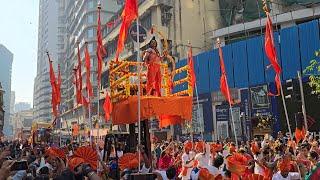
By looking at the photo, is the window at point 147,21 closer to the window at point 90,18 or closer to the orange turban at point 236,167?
the window at point 90,18

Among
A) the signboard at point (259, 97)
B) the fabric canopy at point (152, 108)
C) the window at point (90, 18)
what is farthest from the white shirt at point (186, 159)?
the window at point (90, 18)

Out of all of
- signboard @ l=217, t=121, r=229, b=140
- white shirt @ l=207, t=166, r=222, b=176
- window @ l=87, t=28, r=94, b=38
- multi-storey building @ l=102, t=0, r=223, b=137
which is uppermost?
window @ l=87, t=28, r=94, b=38

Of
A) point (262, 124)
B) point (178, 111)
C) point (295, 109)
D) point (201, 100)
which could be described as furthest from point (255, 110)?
point (178, 111)

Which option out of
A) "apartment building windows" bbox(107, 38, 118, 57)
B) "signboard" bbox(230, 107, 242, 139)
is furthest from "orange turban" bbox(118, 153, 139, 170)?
"apartment building windows" bbox(107, 38, 118, 57)

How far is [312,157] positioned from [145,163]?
3730mm

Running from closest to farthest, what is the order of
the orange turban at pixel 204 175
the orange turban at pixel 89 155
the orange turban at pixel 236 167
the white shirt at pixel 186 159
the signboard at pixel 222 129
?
the orange turban at pixel 204 175, the orange turban at pixel 236 167, the white shirt at pixel 186 159, the orange turban at pixel 89 155, the signboard at pixel 222 129

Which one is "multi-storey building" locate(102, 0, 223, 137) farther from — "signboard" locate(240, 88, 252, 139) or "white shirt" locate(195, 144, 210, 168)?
"white shirt" locate(195, 144, 210, 168)

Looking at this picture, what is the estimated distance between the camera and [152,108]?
10.2 metres

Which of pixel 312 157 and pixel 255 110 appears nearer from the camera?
pixel 312 157

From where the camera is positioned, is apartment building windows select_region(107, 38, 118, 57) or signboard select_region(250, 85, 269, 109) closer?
signboard select_region(250, 85, 269, 109)

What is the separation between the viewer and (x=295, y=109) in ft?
87.5

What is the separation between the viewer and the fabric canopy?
10172 mm

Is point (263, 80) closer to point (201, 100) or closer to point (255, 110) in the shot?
point (255, 110)

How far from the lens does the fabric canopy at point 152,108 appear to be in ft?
33.4
